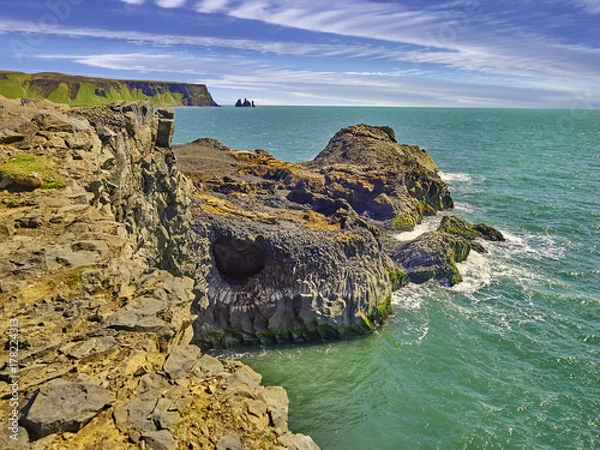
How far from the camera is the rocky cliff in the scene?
23.8ft

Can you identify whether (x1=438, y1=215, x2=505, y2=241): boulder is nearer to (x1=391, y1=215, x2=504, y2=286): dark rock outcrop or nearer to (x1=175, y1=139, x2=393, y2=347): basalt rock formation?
(x1=391, y1=215, x2=504, y2=286): dark rock outcrop

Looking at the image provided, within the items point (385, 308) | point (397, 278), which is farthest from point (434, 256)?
point (385, 308)

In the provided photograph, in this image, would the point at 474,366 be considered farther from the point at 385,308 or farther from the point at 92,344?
the point at 92,344

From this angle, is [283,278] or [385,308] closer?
[283,278]

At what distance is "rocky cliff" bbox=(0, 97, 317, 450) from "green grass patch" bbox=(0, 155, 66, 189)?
0.03 m

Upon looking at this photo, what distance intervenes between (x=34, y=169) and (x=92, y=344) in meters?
7.46

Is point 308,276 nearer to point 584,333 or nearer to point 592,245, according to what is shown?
point 584,333

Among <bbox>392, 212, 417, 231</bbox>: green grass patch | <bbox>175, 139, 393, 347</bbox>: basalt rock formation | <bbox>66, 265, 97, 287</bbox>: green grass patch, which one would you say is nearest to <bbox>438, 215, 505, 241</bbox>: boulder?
<bbox>392, 212, 417, 231</bbox>: green grass patch

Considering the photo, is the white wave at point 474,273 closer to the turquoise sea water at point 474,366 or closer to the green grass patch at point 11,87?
the turquoise sea water at point 474,366

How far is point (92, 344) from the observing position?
850 centimetres

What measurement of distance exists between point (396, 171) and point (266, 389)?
45739mm

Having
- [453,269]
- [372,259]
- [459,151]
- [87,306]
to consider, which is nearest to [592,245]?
[453,269]

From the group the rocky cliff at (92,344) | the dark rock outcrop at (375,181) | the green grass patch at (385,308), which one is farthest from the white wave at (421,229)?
the rocky cliff at (92,344)

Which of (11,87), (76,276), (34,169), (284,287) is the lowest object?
(284,287)
